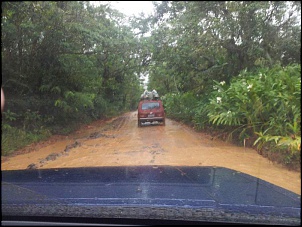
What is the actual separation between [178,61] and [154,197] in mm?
10471

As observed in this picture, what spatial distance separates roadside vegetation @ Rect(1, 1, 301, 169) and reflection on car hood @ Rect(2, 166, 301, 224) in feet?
8.59

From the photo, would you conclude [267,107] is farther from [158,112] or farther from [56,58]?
[158,112]

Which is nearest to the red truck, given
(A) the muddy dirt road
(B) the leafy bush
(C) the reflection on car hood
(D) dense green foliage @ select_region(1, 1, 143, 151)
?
(D) dense green foliage @ select_region(1, 1, 143, 151)

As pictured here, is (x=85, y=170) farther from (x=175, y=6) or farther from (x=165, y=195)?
(x=175, y=6)

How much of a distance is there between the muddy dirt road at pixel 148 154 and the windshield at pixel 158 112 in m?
0.05

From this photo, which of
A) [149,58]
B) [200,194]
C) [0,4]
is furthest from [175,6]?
[149,58]

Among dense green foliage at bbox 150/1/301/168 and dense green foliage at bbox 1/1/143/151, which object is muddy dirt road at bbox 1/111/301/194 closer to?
dense green foliage at bbox 150/1/301/168

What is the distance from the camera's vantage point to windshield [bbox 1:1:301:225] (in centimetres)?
291

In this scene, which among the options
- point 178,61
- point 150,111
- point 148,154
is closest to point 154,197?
point 148,154

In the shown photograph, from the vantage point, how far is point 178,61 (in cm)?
1301

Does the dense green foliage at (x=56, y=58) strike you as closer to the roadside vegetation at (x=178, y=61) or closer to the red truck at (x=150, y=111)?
the roadside vegetation at (x=178, y=61)

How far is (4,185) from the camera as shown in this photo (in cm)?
351

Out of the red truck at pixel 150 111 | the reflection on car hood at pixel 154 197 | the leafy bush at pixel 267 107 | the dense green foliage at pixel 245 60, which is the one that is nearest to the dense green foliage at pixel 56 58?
the red truck at pixel 150 111

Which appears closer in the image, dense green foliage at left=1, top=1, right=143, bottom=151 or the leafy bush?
the leafy bush
